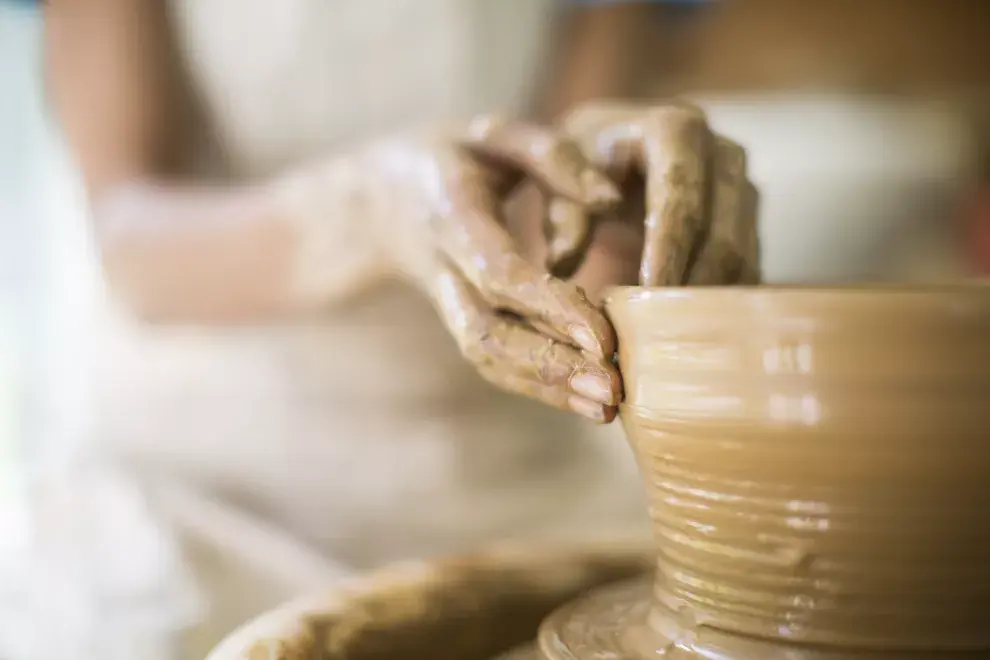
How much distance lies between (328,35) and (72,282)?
1.74ft

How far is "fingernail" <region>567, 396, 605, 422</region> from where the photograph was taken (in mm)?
545

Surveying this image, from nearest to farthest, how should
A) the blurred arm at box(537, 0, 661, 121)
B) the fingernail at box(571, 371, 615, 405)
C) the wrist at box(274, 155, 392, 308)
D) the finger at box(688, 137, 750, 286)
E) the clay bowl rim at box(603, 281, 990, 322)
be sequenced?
the clay bowl rim at box(603, 281, 990, 322)
the fingernail at box(571, 371, 615, 405)
the finger at box(688, 137, 750, 286)
the wrist at box(274, 155, 392, 308)
the blurred arm at box(537, 0, 661, 121)

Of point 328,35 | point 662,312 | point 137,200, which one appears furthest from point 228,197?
point 662,312

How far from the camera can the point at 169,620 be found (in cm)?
85

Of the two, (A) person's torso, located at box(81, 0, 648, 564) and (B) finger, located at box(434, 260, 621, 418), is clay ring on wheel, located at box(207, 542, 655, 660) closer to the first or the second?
(B) finger, located at box(434, 260, 621, 418)

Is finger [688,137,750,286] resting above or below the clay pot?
above

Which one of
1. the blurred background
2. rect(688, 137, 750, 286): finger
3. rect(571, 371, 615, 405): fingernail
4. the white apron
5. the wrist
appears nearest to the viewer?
rect(571, 371, 615, 405): fingernail

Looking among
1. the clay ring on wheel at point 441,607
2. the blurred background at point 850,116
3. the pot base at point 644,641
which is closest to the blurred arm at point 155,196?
the clay ring on wheel at point 441,607

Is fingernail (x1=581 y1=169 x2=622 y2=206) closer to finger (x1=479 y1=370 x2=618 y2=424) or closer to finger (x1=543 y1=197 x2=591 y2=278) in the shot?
finger (x1=543 y1=197 x2=591 y2=278)

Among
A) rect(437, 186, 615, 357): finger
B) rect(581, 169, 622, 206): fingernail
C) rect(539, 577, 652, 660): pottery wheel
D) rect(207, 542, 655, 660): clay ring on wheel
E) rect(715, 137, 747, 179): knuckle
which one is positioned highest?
rect(715, 137, 747, 179): knuckle

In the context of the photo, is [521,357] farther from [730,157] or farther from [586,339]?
[730,157]

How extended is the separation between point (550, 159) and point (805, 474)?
0.29 meters

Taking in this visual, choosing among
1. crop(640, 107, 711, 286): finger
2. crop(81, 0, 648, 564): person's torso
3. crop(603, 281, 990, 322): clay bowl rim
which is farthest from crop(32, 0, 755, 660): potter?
crop(603, 281, 990, 322): clay bowl rim

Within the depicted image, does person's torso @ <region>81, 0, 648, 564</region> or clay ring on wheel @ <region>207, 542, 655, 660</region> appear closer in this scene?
clay ring on wheel @ <region>207, 542, 655, 660</region>
